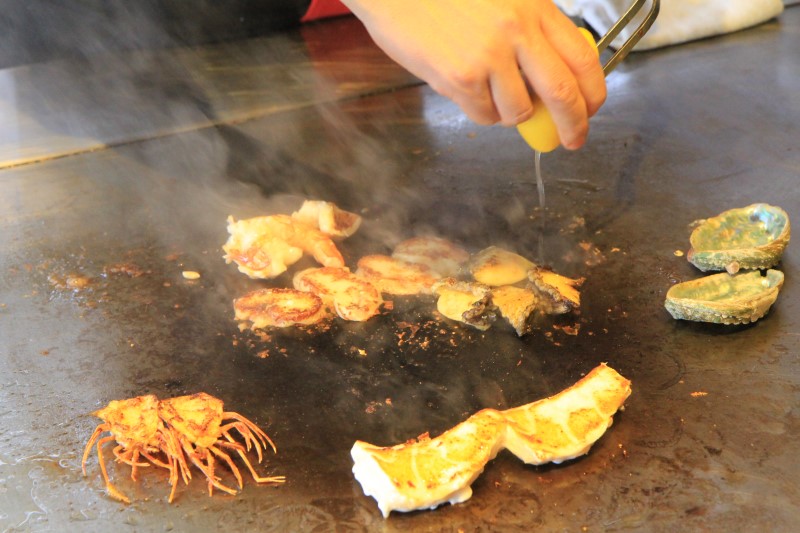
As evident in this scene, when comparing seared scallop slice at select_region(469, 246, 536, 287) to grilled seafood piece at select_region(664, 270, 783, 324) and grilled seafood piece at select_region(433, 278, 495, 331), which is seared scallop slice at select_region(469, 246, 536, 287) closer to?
grilled seafood piece at select_region(433, 278, 495, 331)

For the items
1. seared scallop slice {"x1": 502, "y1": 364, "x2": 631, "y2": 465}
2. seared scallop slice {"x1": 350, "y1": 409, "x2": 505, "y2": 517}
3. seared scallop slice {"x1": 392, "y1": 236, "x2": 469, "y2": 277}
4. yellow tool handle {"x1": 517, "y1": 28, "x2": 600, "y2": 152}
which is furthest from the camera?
seared scallop slice {"x1": 392, "y1": 236, "x2": 469, "y2": 277}

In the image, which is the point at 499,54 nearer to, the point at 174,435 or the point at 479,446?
the point at 479,446

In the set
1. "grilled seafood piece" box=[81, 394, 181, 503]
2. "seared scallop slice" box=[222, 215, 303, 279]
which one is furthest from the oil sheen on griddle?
"grilled seafood piece" box=[81, 394, 181, 503]

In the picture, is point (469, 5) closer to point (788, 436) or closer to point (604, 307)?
point (604, 307)

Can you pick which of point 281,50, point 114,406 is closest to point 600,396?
point 114,406

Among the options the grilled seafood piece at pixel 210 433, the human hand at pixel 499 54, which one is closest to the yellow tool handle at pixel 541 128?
the human hand at pixel 499 54

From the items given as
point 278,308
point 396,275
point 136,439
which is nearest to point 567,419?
point 396,275

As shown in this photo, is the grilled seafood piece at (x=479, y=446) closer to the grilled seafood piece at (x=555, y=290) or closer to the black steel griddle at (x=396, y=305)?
the black steel griddle at (x=396, y=305)
